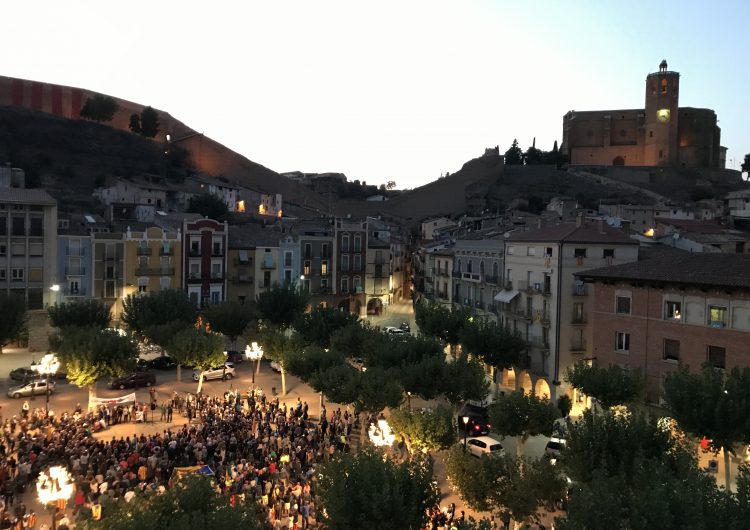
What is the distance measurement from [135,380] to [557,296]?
926 inches

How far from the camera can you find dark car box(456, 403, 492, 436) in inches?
1125

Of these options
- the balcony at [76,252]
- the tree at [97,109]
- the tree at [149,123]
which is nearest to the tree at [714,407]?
the balcony at [76,252]

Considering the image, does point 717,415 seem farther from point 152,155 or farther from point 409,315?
Result: point 152,155

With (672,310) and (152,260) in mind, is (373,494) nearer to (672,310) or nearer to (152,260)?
(672,310)

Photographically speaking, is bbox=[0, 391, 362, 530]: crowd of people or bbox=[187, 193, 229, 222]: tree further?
bbox=[187, 193, 229, 222]: tree

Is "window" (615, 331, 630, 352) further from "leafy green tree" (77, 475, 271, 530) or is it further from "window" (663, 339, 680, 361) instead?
"leafy green tree" (77, 475, 271, 530)

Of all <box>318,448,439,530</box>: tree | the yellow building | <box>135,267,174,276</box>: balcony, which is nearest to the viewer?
<box>318,448,439,530</box>: tree

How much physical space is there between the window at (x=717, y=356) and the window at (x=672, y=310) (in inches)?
75.0

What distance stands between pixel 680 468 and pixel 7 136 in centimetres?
11485

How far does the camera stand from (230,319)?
4659 centimetres

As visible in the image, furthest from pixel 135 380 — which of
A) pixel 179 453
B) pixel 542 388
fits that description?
pixel 542 388

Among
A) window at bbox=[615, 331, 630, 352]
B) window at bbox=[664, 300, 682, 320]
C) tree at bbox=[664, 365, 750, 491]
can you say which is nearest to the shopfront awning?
window at bbox=[615, 331, 630, 352]

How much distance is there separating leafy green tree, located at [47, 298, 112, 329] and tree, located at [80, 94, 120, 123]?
284 ft

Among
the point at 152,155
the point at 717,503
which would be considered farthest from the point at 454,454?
the point at 152,155
